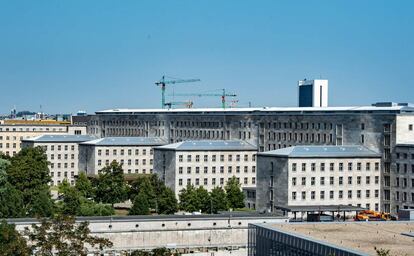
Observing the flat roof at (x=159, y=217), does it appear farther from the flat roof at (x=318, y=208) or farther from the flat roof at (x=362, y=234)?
the flat roof at (x=362, y=234)

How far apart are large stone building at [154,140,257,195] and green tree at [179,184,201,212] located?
49.1 ft

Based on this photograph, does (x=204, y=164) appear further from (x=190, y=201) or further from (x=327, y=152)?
(x=327, y=152)

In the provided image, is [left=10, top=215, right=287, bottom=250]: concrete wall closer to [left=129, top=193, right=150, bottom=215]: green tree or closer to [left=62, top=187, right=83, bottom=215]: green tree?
[left=62, top=187, right=83, bottom=215]: green tree

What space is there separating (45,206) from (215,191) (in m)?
26.4

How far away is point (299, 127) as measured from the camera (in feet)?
486

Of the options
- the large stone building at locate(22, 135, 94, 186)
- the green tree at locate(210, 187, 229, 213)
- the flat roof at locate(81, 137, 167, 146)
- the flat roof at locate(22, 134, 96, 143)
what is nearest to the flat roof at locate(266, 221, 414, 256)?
the green tree at locate(210, 187, 229, 213)

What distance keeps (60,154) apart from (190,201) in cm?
6639

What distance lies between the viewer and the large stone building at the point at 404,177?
Answer: 124m

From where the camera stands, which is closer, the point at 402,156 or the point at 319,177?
the point at 402,156

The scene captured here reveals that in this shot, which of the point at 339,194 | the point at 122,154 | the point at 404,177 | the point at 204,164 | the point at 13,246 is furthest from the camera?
the point at 122,154

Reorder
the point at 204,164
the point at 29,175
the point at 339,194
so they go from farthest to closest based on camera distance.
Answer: the point at 204,164, the point at 29,175, the point at 339,194

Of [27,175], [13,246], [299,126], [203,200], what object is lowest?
[13,246]

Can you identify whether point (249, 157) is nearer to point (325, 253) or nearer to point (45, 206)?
point (45, 206)

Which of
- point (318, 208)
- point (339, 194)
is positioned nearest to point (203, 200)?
point (318, 208)
